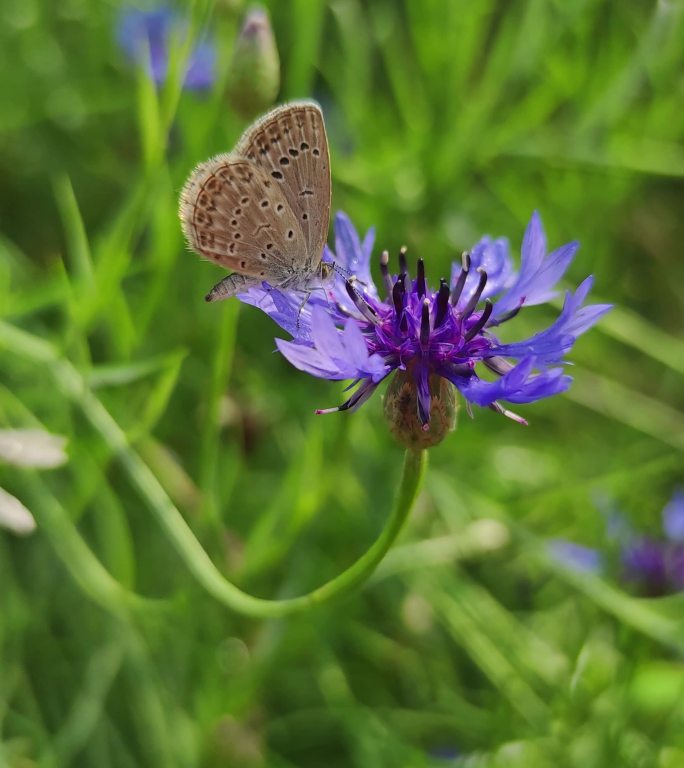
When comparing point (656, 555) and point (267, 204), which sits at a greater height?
point (267, 204)

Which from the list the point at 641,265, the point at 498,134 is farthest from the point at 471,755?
the point at 641,265

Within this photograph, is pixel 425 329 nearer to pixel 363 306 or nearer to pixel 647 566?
pixel 363 306

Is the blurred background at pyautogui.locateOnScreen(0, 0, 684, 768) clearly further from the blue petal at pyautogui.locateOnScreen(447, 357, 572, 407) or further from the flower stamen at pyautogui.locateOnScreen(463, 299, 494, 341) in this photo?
the blue petal at pyautogui.locateOnScreen(447, 357, 572, 407)

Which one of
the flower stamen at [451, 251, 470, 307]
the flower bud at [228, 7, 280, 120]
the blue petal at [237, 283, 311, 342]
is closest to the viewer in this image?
the blue petal at [237, 283, 311, 342]

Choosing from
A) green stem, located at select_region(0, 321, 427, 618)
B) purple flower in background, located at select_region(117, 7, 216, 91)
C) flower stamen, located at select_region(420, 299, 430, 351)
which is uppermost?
purple flower in background, located at select_region(117, 7, 216, 91)

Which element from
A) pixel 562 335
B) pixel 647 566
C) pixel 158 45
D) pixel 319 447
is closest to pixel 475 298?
pixel 562 335

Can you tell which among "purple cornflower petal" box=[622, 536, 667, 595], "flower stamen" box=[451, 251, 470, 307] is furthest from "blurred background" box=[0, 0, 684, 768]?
"flower stamen" box=[451, 251, 470, 307]

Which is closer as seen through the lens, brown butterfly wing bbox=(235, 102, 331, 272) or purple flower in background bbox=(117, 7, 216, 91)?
brown butterfly wing bbox=(235, 102, 331, 272)
